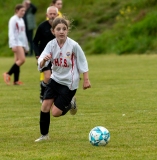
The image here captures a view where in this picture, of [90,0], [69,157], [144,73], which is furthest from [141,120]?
[90,0]

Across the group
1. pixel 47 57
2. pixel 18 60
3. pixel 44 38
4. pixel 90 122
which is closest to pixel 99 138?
pixel 47 57

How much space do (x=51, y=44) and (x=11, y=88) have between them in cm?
665

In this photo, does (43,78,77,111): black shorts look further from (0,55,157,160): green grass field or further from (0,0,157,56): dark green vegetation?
(0,0,157,56): dark green vegetation

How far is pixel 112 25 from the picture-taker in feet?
95.0

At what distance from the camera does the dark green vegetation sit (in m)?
25.6

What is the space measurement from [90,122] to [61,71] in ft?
4.57

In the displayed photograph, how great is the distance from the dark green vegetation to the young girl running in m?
16.9

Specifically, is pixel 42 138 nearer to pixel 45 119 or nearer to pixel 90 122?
pixel 45 119

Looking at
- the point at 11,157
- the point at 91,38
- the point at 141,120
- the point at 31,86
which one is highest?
the point at 11,157

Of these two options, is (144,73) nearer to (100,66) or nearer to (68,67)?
(100,66)

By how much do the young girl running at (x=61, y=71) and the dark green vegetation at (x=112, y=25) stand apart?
55.5 feet

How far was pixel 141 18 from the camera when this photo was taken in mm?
27641

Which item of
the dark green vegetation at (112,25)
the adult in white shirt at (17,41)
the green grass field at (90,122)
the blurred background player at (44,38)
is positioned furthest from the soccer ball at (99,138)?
the dark green vegetation at (112,25)

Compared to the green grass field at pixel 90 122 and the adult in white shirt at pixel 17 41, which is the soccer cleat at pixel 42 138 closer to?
the green grass field at pixel 90 122
